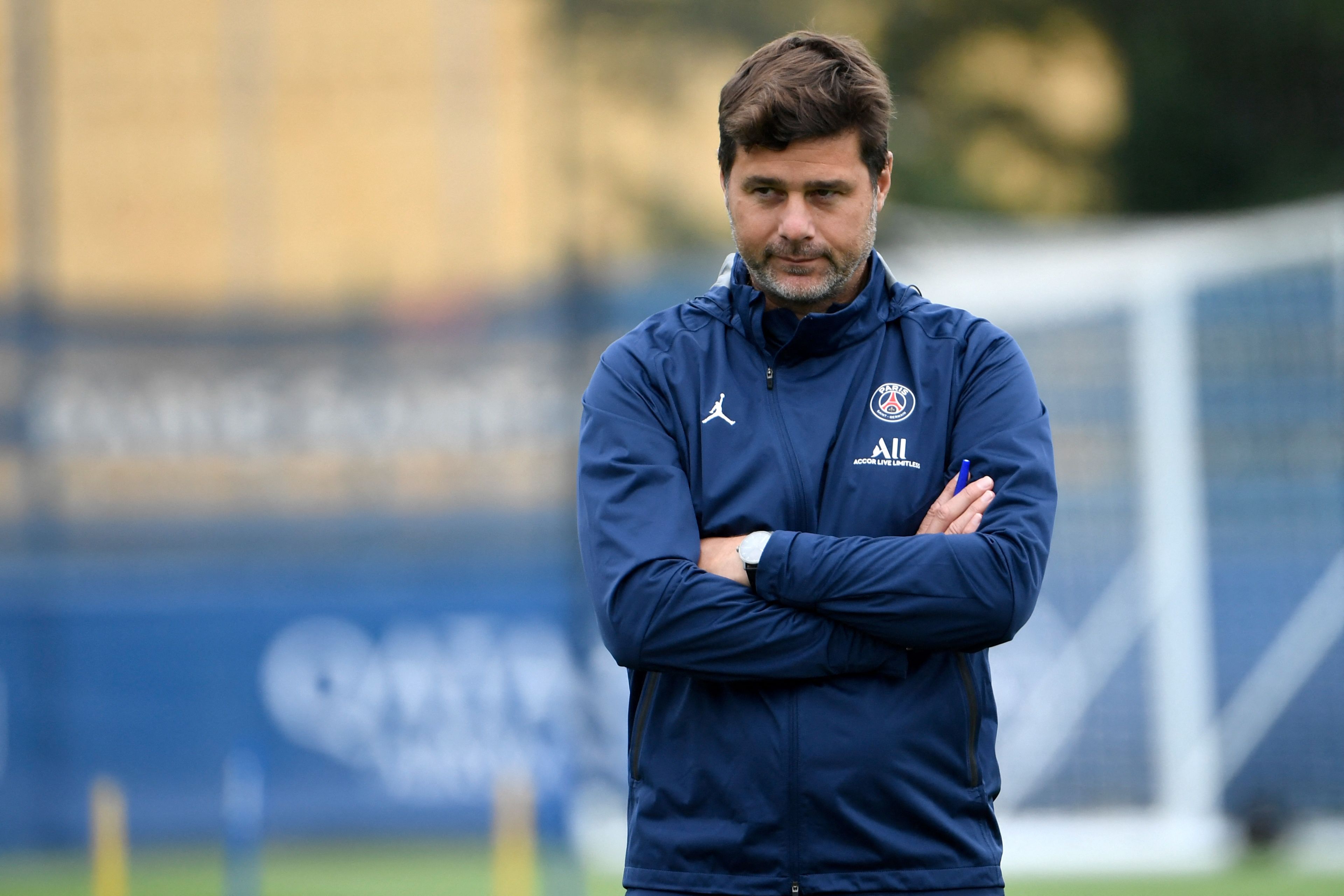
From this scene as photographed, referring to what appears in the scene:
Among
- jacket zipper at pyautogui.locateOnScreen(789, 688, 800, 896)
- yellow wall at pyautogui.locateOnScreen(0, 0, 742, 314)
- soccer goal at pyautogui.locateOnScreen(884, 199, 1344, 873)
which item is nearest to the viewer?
jacket zipper at pyautogui.locateOnScreen(789, 688, 800, 896)

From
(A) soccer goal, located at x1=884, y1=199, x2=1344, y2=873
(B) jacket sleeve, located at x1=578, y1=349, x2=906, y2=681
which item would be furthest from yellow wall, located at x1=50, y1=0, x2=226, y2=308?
(B) jacket sleeve, located at x1=578, y1=349, x2=906, y2=681

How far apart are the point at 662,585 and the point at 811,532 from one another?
24 centimetres

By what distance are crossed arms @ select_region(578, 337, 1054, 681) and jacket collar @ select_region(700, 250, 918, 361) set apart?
0.16m

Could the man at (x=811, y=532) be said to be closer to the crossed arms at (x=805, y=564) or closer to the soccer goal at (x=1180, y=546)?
the crossed arms at (x=805, y=564)

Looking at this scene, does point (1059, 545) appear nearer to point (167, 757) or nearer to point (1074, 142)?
point (167, 757)

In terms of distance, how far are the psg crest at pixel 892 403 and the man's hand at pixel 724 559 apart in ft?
0.92

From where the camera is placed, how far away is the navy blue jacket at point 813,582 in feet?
7.96

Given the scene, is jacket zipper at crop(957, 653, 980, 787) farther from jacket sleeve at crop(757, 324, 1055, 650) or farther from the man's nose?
the man's nose

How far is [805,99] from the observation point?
256 cm

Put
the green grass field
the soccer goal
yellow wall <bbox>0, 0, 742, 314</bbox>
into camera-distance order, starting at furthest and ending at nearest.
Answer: the soccer goal → yellow wall <bbox>0, 0, 742, 314</bbox> → the green grass field

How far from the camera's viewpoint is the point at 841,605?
8.17 ft

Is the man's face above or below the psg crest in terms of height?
above

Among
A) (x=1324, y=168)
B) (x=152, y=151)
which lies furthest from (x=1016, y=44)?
(x=152, y=151)

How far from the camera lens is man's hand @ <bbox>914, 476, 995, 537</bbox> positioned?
8.45ft
